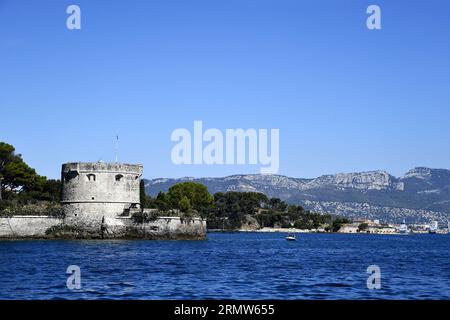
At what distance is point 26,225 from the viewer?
55969 mm

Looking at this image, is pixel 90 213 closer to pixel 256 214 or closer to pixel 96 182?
pixel 96 182

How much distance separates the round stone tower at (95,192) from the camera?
55.0 m

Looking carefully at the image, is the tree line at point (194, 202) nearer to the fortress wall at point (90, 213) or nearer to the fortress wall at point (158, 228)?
the fortress wall at point (158, 228)

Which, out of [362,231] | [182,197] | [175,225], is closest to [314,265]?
[175,225]

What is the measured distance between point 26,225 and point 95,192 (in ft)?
19.9

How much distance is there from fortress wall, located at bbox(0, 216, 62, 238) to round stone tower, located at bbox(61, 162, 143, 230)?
5.28ft

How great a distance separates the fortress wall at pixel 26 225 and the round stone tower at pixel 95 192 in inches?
63.4

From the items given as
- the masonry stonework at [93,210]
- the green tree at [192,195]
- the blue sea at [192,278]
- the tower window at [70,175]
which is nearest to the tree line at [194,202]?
the green tree at [192,195]

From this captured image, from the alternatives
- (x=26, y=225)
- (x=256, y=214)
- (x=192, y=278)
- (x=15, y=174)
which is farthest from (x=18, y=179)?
(x=256, y=214)

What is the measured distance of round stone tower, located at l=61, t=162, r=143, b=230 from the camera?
181 ft

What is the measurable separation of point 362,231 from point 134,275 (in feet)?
500

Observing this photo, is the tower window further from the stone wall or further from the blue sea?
the blue sea

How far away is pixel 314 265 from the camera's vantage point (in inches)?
1489

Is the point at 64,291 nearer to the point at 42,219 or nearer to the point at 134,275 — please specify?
the point at 134,275
